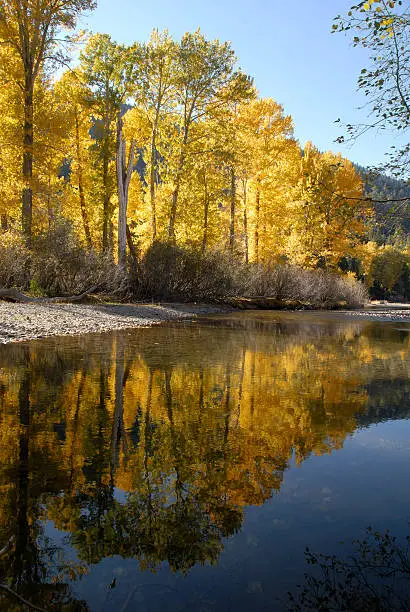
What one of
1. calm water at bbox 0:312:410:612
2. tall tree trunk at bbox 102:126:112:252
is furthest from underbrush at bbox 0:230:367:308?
calm water at bbox 0:312:410:612

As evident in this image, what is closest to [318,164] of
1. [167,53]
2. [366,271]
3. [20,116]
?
[167,53]

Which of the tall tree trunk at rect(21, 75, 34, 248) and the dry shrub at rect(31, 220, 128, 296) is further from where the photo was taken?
the dry shrub at rect(31, 220, 128, 296)

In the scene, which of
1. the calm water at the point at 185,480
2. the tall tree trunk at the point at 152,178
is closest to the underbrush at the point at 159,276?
the tall tree trunk at the point at 152,178

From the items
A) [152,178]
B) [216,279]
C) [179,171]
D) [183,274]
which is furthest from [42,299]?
[152,178]

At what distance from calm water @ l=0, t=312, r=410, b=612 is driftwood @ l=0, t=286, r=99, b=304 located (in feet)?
24.4

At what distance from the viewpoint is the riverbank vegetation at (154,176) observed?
1521 cm

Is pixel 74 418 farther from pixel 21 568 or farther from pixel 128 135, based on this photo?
pixel 128 135

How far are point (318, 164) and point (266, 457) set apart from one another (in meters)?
27.6

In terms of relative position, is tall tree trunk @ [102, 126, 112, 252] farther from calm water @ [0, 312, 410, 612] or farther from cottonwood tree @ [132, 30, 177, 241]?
calm water @ [0, 312, 410, 612]

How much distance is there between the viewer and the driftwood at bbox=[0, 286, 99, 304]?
12797 millimetres

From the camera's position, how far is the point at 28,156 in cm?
1512

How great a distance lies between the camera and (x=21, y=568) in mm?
1938

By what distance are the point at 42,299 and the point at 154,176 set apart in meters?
11.8

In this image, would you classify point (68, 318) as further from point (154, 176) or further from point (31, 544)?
point (154, 176)
